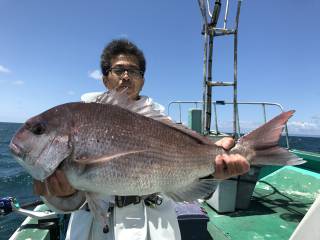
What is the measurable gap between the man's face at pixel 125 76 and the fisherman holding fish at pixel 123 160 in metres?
0.65

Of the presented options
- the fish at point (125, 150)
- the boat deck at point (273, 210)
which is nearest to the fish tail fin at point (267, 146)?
the fish at point (125, 150)

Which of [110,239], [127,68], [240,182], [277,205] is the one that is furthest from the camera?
[277,205]

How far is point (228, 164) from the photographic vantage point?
237 cm

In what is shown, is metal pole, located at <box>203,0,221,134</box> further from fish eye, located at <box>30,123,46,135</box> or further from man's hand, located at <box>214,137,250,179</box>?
fish eye, located at <box>30,123,46,135</box>

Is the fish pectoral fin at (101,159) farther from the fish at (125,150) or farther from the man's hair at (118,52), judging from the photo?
the man's hair at (118,52)

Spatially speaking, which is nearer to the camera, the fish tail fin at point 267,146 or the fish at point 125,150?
the fish at point 125,150

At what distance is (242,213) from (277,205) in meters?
1.03

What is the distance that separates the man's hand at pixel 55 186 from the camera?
2.05 meters

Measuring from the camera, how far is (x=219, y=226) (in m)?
5.32

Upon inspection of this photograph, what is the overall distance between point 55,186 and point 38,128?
0.39 m

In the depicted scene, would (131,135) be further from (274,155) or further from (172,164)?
(274,155)

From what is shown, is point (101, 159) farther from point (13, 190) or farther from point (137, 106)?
point (13, 190)

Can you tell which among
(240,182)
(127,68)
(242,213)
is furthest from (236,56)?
(127,68)

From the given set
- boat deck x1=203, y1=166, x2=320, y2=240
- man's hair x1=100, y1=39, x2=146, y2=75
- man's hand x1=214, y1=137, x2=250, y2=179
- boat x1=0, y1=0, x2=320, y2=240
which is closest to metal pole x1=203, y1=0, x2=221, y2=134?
boat x1=0, y1=0, x2=320, y2=240
